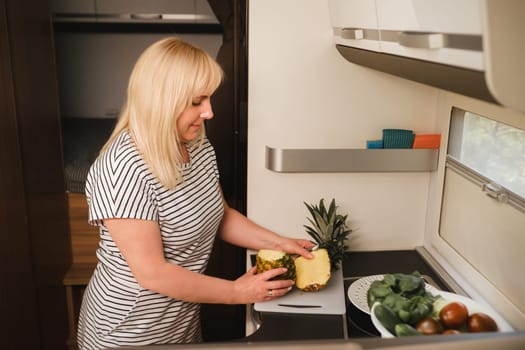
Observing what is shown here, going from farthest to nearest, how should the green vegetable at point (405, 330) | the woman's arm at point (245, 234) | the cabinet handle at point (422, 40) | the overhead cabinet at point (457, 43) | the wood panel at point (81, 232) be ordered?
1. the wood panel at point (81, 232)
2. the woman's arm at point (245, 234)
3. the green vegetable at point (405, 330)
4. the cabinet handle at point (422, 40)
5. the overhead cabinet at point (457, 43)

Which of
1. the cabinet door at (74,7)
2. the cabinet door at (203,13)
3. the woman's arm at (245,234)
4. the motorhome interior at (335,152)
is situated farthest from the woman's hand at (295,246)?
the cabinet door at (74,7)

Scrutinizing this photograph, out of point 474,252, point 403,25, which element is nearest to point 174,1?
point 403,25

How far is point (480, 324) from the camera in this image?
108 centimetres

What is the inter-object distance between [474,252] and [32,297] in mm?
1457

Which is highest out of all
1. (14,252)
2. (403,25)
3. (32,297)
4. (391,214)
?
(403,25)

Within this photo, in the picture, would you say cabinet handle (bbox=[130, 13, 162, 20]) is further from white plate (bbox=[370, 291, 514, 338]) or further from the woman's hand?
white plate (bbox=[370, 291, 514, 338])

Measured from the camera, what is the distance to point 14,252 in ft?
6.08

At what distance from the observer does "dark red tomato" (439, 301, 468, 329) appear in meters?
1.09

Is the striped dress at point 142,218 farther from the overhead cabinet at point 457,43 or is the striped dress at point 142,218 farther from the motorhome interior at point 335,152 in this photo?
the overhead cabinet at point 457,43

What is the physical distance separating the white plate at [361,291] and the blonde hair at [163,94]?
54 centimetres

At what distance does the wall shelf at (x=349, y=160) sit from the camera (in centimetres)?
168

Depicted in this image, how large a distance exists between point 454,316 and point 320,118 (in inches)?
30.2

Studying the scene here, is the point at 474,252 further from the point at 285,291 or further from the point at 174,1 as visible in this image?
the point at 174,1

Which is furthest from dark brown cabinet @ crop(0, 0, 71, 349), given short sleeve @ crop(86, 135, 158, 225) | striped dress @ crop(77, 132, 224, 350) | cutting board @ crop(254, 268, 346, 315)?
cutting board @ crop(254, 268, 346, 315)
